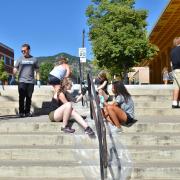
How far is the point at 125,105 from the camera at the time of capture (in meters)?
8.98

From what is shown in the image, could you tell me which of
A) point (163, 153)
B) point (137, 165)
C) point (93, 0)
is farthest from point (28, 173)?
point (93, 0)

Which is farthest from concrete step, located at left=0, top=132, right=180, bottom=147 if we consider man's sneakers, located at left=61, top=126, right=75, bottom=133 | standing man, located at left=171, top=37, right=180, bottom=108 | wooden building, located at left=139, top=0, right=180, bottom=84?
wooden building, located at left=139, top=0, right=180, bottom=84

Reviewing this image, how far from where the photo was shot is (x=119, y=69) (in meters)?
52.8

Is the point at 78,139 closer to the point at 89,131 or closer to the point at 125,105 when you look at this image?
the point at 89,131

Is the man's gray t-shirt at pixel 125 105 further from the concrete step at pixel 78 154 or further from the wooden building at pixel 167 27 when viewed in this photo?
the wooden building at pixel 167 27

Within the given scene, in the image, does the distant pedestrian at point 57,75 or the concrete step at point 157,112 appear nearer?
the distant pedestrian at point 57,75

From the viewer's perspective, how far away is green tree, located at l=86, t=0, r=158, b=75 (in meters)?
49.4

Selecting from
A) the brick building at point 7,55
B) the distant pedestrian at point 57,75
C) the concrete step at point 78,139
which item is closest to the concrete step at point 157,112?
the distant pedestrian at point 57,75

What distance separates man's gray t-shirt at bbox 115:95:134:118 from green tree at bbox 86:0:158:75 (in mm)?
39805

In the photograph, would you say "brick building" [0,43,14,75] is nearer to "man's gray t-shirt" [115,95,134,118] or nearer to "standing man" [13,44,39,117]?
"standing man" [13,44,39,117]

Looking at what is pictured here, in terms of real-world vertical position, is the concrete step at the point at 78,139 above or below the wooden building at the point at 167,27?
below

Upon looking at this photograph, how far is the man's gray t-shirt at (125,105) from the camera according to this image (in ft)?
29.2

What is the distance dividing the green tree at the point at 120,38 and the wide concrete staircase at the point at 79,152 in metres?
40.3

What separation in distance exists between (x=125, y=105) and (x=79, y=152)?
1.65 meters
